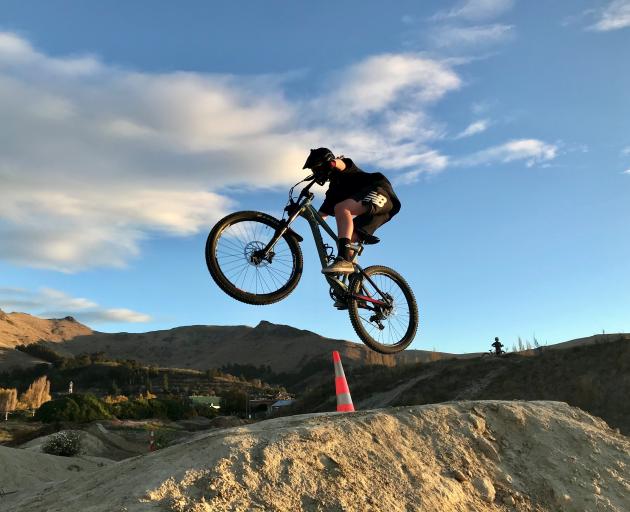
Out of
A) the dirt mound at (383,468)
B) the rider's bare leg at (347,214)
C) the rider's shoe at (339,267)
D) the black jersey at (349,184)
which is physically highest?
the black jersey at (349,184)

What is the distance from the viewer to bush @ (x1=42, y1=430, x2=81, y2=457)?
18484 millimetres

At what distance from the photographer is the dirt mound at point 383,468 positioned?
17.0ft

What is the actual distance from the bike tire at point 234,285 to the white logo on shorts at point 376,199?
1254 millimetres

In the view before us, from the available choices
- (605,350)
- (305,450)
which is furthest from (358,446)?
(605,350)

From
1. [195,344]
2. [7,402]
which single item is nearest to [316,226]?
[7,402]

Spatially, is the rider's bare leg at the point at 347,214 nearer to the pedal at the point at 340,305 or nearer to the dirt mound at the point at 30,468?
the pedal at the point at 340,305

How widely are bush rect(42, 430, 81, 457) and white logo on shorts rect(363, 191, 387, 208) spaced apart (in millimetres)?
15381

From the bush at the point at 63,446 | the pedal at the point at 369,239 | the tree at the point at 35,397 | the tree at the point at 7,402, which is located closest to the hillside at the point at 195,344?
the tree at the point at 35,397

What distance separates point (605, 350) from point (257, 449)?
22.4m

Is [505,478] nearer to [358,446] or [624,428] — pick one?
[358,446]

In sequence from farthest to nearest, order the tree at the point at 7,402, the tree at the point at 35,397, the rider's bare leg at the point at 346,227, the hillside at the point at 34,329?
the hillside at the point at 34,329
the tree at the point at 35,397
the tree at the point at 7,402
the rider's bare leg at the point at 346,227

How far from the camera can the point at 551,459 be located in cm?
732

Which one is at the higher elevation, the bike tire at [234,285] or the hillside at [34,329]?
the hillside at [34,329]

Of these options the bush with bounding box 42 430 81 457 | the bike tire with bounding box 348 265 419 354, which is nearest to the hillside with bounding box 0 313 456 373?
the bush with bounding box 42 430 81 457
